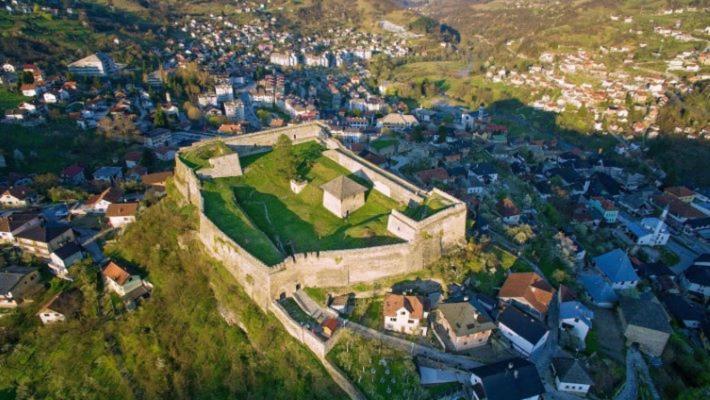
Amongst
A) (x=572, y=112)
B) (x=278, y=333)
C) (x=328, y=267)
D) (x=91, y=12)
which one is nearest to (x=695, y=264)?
(x=328, y=267)

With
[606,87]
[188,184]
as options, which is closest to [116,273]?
[188,184]

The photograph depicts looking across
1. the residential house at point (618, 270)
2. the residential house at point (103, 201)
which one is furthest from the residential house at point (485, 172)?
the residential house at point (103, 201)

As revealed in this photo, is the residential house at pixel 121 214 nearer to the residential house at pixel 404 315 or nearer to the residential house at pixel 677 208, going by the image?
the residential house at pixel 404 315

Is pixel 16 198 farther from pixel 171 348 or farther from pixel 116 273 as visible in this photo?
pixel 171 348

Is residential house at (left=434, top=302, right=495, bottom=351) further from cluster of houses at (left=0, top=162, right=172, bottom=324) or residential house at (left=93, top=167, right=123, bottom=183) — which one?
residential house at (left=93, top=167, right=123, bottom=183)

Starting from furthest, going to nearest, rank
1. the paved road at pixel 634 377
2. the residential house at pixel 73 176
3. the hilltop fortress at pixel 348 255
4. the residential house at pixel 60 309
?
the residential house at pixel 73 176 < the residential house at pixel 60 309 < the hilltop fortress at pixel 348 255 < the paved road at pixel 634 377

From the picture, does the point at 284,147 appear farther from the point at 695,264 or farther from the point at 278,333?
the point at 695,264

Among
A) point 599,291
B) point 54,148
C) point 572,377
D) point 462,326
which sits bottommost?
point 54,148
